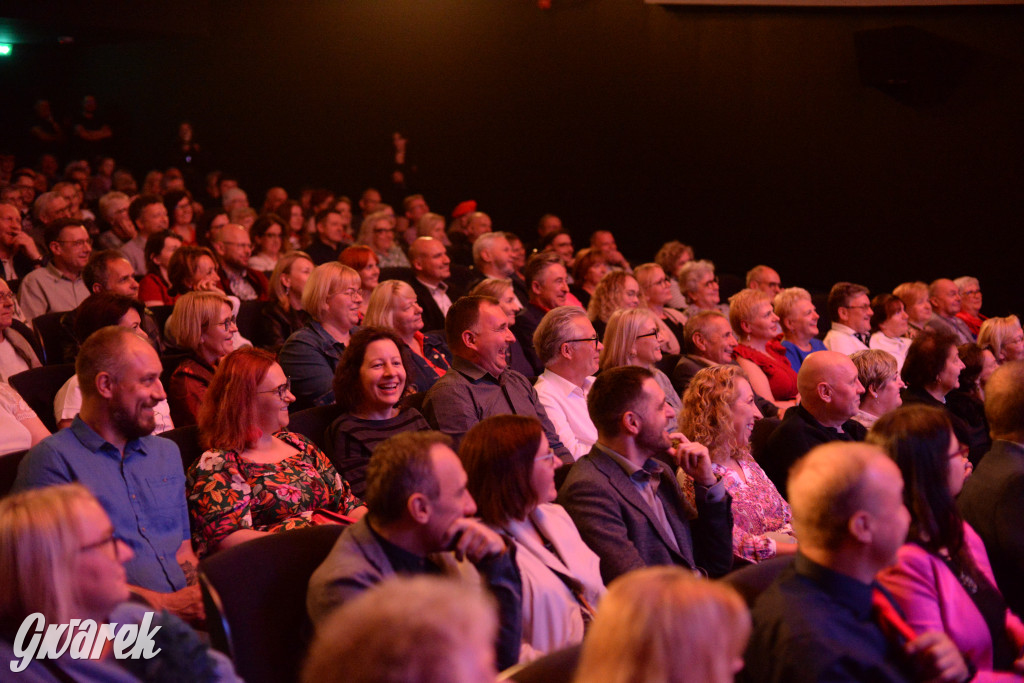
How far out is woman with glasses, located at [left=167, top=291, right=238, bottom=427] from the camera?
11.4ft

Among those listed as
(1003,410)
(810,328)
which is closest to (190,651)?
(1003,410)

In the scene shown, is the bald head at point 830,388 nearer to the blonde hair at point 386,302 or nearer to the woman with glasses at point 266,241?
the blonde hair at point 386,302

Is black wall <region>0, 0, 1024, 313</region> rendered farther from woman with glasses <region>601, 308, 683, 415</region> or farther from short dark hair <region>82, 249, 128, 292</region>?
short dark hair <region>82, 249, 128, 292</region>

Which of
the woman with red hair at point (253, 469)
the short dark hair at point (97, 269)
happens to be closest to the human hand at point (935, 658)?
the woman with red hair at point (253, 469)

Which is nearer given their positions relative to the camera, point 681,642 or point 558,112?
point 681,642

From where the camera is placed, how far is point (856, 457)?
70.3 inches

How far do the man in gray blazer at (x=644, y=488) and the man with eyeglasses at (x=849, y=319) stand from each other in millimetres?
3052

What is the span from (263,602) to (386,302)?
2.37 metres

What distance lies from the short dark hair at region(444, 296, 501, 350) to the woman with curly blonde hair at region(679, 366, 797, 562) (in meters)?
0.88

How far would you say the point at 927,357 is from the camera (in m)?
4.00

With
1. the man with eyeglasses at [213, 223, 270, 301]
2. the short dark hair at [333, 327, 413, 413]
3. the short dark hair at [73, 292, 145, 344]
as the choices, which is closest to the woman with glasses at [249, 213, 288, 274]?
the man with eyeglasses at [213, 223, 270, 301]

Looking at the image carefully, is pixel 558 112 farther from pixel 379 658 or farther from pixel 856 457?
pixel 379 658

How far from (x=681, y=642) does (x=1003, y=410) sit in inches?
75.4

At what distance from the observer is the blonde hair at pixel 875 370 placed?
3759 mm
